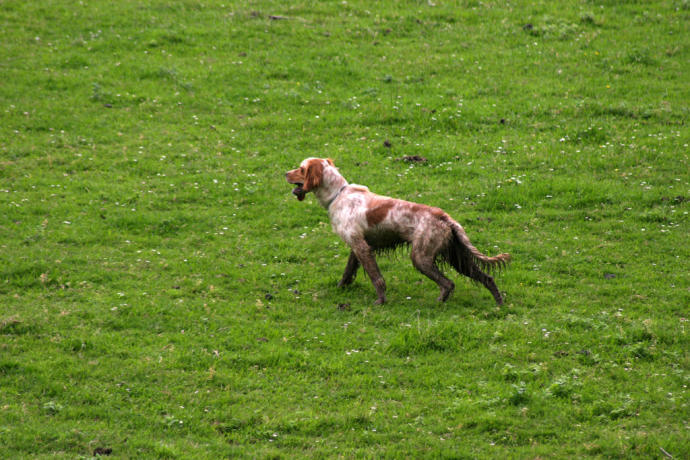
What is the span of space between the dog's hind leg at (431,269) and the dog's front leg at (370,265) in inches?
25.4

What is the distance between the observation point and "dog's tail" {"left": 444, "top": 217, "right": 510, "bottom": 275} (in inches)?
444

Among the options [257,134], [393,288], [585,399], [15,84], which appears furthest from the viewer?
[15,84]

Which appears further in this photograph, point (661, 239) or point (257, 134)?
point (257, 134)

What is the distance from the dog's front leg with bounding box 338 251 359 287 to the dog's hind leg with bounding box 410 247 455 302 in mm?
1155

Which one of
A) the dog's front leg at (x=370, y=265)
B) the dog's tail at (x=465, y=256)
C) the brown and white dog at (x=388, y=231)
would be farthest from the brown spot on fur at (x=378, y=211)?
the dog's tail at (x=465, y=256)

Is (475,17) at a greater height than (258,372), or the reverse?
(475,17)

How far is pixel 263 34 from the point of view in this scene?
2377 centimetres

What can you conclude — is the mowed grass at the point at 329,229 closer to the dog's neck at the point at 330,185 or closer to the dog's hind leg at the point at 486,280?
the dog's hind leg at the point at 486,280

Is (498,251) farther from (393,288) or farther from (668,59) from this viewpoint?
(668,59)

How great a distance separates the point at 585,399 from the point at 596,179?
8177 millimetres

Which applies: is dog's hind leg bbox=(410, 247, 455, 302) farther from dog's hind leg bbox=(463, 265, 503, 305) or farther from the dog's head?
the dog's head

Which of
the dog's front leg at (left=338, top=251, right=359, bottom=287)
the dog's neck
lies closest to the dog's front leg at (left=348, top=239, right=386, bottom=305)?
the dog's front leg at (left=338, top=251, right=359, bottom=287)

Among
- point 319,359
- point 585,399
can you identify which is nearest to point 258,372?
point 319,359

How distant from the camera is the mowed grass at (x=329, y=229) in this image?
28.3 feet
